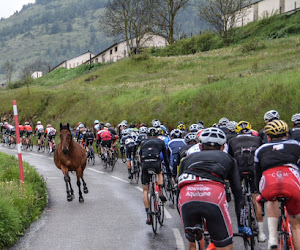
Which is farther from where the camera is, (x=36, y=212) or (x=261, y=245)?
(x=36, y=212)

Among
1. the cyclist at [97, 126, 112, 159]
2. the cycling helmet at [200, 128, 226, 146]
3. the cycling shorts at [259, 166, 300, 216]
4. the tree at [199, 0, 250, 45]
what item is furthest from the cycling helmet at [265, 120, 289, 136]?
the tree at [199, 0, 250, 45]

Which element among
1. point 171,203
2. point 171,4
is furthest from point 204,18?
point 171,203

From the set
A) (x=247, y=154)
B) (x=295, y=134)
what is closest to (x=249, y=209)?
(x=247, y=154)

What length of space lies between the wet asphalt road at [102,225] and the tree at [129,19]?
2164 inches

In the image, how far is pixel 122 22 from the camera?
223ft

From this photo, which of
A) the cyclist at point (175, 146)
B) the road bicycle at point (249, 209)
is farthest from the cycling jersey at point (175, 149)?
the road bicycle at point (249, 209)

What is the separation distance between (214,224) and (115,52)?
83.0 m

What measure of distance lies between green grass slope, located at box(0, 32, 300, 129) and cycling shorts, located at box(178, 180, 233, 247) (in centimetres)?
1445

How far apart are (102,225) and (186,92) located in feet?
66.0

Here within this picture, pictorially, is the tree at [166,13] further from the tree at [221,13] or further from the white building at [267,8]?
the white building at [267,8]

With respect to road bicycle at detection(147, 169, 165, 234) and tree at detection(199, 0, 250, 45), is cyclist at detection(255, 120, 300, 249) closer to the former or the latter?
road bicycle at detection(147, 169, 165, 234)

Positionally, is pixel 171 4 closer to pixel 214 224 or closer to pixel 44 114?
pixel 44 114

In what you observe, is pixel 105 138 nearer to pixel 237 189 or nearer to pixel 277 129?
pixel 277 129

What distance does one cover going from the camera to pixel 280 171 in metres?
5.30
